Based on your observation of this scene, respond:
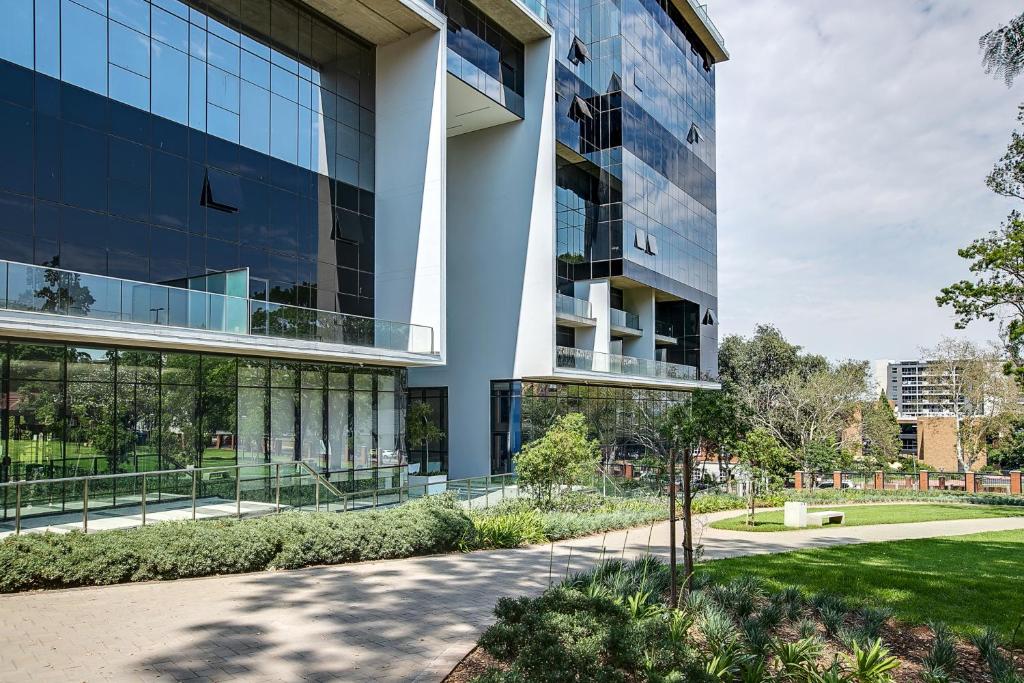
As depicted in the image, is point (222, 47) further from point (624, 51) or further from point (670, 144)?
point (670, 144)

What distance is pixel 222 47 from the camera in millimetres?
21484

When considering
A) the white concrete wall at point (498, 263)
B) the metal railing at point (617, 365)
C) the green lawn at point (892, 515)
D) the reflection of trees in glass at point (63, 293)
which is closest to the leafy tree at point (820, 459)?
the metal railing at point (617, 365)

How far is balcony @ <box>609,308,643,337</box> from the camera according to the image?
122 ft

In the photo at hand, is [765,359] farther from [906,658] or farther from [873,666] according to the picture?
[873,666]

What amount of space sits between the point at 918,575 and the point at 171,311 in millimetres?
16584

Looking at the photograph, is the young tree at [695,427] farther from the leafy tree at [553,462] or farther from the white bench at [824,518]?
the white bench at [824,518]

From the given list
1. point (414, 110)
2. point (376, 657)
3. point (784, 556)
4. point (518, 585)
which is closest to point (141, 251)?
point (414, 110)

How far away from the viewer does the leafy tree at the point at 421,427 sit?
29344 mm

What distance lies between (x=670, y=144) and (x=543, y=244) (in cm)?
1572

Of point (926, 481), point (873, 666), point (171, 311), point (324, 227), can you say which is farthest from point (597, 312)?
point (873, 666)

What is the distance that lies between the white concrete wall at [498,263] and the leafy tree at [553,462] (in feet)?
26.1

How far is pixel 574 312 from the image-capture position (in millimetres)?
33594

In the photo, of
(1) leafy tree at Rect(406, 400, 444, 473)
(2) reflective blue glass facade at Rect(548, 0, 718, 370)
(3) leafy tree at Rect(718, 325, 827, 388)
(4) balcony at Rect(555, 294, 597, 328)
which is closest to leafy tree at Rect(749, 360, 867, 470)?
(2) reflective blue glass facade at Rect(548, 0, 718, 370)

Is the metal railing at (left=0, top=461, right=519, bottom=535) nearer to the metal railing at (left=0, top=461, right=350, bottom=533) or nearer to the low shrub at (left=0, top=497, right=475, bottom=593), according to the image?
the metal railing at (left=0, top=461, right=350, bottom=533)
